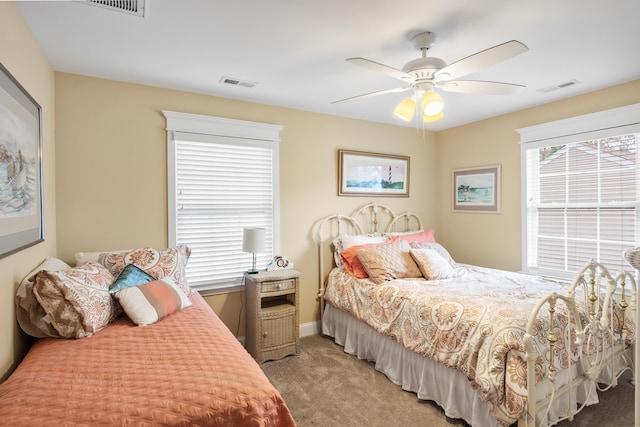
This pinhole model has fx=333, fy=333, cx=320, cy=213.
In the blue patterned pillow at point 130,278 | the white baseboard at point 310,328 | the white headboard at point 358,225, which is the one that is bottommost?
the white baseboard at point 310,328

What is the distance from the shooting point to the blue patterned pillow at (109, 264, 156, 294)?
2136 mm

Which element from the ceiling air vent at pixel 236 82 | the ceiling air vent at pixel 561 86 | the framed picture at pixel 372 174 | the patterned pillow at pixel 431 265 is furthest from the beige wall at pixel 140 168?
the ceiling air vent at pixel 561 86

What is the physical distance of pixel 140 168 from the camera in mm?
2883

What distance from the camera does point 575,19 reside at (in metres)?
1.89

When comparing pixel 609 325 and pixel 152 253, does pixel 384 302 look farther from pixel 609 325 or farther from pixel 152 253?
pixel 152 253

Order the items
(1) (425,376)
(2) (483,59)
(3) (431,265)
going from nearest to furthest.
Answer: (2) (483,59) → (1) (425,376) → (3) (431,265)

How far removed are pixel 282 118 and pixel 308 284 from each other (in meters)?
1.82

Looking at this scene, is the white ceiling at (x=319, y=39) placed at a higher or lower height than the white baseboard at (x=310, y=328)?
higher

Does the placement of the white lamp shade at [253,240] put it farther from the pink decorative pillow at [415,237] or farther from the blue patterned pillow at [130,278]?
the pink decorative pillow at [415,237]

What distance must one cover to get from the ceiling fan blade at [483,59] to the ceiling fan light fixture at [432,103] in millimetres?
139

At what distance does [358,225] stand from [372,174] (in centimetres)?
67

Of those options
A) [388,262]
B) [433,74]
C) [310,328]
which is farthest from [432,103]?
[310,328]

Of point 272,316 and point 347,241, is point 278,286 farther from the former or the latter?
point 347,241

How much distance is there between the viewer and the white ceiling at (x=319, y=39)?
1791mm
